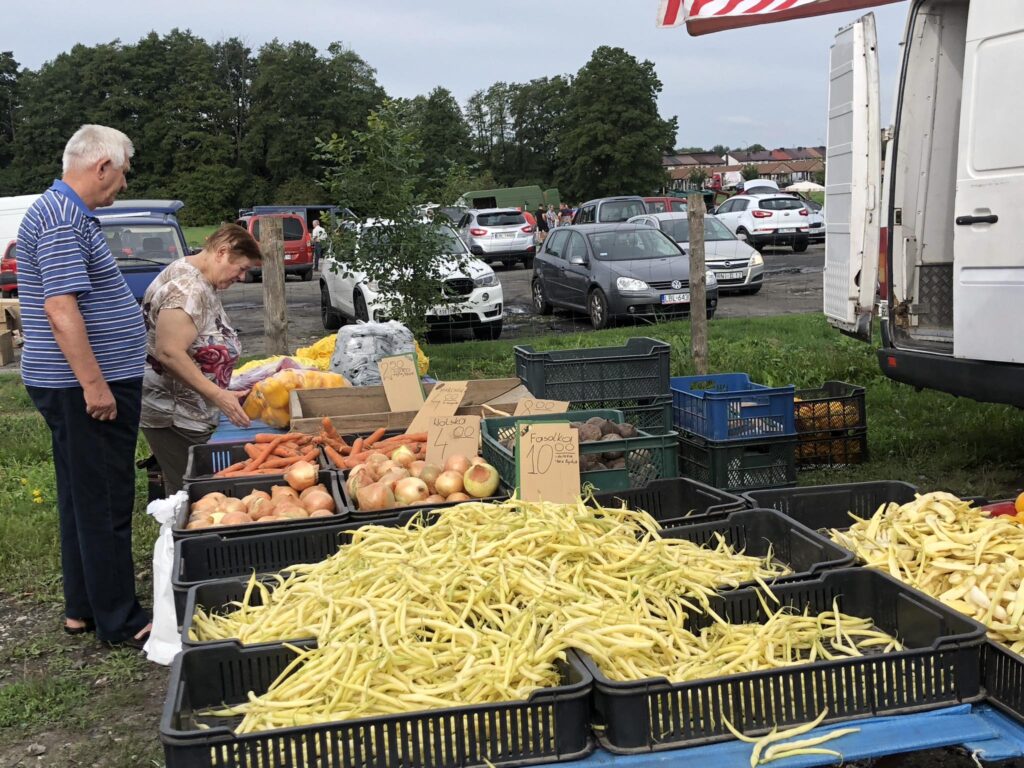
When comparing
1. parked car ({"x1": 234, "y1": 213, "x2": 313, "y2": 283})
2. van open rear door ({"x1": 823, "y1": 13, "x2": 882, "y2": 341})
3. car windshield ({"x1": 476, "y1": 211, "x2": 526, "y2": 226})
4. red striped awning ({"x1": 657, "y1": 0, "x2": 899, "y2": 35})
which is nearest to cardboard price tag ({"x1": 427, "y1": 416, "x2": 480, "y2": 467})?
van open rear door ({"x1": 823, "y1": 13, "x2": 882, "y2": 341})

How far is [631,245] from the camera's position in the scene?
52.0 feet

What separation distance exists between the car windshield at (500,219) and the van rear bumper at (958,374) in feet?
76.6

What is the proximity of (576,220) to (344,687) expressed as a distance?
2862 cm

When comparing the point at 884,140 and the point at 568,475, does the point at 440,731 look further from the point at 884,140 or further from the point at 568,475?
the point at 884,140

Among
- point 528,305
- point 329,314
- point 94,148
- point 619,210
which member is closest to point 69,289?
point 94,148

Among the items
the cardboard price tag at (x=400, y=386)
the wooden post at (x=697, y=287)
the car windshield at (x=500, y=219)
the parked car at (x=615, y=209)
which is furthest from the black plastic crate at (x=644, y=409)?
the car windshield at (x=500, y=219)

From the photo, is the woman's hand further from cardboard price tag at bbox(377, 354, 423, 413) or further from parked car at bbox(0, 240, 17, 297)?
parked car at bbox(0, 240, 17, 297)

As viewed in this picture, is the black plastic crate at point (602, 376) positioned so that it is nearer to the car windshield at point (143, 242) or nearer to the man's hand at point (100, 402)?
the man's hand at point (100, 402)

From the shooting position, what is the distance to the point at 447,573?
2.80 meters

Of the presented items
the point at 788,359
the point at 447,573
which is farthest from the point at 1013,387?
the point at 788,359

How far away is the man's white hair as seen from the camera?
411 centimetres

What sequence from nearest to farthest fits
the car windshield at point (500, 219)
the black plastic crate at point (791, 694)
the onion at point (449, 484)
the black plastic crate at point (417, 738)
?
the black plastic crate at point (417, 738) → the black plastic crate at point (791, 694) → the onion at point (449, 484) → the car windshield at point (500, 219)

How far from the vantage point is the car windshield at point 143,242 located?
46.9ft

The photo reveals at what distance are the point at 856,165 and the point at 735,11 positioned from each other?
1546mm
